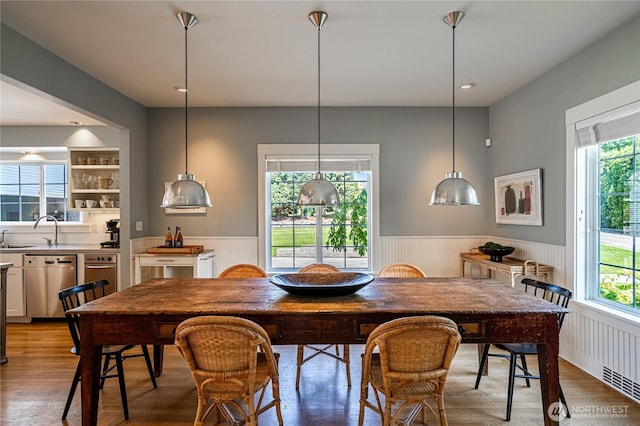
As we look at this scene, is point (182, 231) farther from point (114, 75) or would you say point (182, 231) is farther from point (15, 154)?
point (15, 154)

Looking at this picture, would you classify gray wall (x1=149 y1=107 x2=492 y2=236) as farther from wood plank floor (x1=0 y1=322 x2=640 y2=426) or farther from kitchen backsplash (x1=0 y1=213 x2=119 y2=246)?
wood plank floor (x1=0 y1=322 x2=640 y2=426)

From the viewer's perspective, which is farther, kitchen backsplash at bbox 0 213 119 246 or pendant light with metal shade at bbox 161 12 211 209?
kitchen backsplash at bbox 0 213 119 246

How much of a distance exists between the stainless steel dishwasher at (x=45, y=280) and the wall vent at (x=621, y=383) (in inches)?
217

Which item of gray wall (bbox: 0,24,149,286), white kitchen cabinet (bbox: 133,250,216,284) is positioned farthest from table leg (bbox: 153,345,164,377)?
gray wall (bbox: 0,24,149,286)

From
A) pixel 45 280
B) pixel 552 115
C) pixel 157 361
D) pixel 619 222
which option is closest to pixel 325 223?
pixel 157 361

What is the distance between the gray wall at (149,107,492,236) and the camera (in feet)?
15.2

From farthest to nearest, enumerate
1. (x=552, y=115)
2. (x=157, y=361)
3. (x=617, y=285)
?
1. (x=552, y=115)
2. (x=157, y=361)
3. (x=617, y=285)

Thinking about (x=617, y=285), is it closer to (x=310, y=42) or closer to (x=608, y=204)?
(x=608, y=204)

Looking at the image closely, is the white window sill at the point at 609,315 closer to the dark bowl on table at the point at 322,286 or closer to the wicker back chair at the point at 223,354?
the dark bowl on table at the point at 322,286

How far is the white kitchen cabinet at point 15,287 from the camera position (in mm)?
4438

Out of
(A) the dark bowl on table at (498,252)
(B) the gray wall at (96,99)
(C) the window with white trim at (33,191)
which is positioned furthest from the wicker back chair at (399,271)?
(C) the window with white trim at (33,191)

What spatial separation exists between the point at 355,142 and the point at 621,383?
3.40 m

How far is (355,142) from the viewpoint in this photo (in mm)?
4637

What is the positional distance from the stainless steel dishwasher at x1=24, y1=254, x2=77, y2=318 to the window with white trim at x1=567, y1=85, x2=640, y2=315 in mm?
5457
